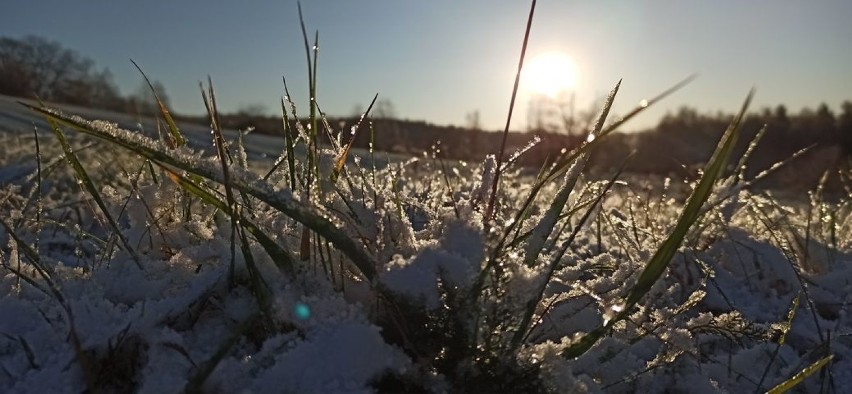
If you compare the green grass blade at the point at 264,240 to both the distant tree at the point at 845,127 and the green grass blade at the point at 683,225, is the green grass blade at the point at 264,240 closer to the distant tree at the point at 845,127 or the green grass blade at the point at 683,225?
the green grass blade at the point at 683,225

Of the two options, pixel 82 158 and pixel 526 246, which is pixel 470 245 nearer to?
pixel 526 246

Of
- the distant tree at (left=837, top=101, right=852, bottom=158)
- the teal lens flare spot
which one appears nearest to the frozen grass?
the teal lens flare spot

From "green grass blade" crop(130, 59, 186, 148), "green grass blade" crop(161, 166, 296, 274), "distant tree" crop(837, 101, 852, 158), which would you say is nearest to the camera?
"green grass blade" crop(161, 166, 296, 274)

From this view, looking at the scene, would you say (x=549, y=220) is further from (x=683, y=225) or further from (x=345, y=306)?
(x=345, y=306)

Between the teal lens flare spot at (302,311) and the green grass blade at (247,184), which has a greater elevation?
the green grass blade at (247,184)

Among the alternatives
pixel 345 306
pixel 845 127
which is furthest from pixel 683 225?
pixel 845 127

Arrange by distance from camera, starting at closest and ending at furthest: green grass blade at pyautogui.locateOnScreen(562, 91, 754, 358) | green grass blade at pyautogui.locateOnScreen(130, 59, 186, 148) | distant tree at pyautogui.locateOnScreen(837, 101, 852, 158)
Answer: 1. green grass blade at pyautogui.locateOnScreen(562, 91, 754, 358)
2. green grass blade at pyautogui.locateOnScreen(130, 59, 186, 148)
3. distant tree at pyautogui.locateOnScreen(837, 101, 852, 158)

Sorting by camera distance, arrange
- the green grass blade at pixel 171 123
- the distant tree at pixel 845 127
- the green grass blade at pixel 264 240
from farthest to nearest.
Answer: the distant tree at pixel 845 127, the green grass blade at pixel 171 123, the green grass blade at pixel 264 240

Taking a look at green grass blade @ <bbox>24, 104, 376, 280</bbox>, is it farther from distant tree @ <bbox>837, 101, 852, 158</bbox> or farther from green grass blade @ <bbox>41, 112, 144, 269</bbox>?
distant tree @ <bbox>837, 101, 852, 158</bbox>

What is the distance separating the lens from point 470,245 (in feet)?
2.37

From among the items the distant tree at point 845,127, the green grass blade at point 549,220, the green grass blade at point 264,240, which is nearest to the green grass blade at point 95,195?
the green grass blade at point 264,240

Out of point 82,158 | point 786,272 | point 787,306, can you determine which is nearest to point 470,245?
point 787,306

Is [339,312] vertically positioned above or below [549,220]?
below

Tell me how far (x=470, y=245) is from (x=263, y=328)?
276mm
